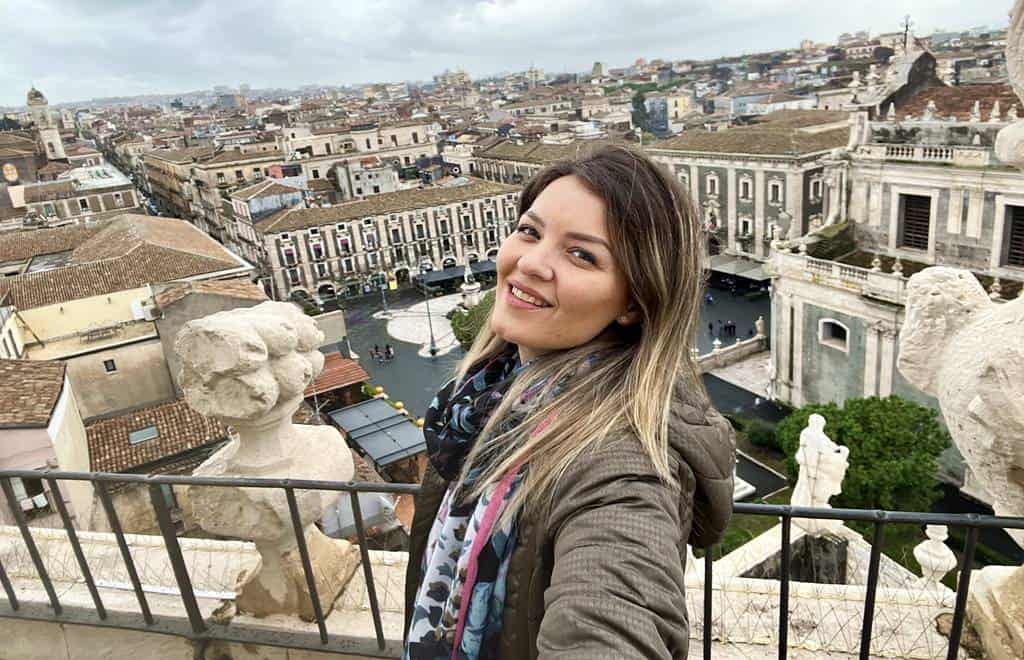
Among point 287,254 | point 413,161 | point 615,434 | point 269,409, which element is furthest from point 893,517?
point 413,161

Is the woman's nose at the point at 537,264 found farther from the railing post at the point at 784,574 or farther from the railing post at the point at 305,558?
the railing post at the point at 305,558

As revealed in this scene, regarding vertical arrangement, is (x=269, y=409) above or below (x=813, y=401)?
above

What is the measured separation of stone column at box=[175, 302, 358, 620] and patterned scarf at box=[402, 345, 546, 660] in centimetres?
135

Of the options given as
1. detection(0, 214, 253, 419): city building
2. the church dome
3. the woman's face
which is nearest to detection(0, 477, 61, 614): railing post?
the woman's face

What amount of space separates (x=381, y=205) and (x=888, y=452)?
30.1 metres

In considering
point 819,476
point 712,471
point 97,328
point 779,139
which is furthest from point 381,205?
point 712,471

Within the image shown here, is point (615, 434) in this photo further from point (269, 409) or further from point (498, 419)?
point (269, 409)

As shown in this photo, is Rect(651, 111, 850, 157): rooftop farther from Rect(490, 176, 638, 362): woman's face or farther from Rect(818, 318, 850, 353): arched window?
Rect(490, 176, 638, 362): woman's face

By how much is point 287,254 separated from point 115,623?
34.5m

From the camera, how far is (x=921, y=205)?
59.6 ft

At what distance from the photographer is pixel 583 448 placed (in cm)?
143

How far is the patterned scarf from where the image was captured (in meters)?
1.54

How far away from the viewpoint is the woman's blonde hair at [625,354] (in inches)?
58.9

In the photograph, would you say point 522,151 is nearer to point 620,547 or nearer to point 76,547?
point 76,547
